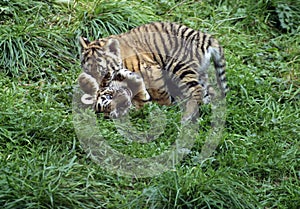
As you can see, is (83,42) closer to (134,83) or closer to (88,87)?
(88,87)

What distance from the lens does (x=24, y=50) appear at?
7656 mm

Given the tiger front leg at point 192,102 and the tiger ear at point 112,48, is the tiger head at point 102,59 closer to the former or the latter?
the tiger ear at point 112,48

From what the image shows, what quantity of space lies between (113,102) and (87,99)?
0.31 meters

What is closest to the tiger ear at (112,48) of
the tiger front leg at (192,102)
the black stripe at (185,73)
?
the black stripe at (185,73)

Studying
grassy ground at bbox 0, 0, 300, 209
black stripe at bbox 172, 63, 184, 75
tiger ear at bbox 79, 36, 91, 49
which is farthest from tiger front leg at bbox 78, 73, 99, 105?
black stripe at bbox 172, 63, 184, 75

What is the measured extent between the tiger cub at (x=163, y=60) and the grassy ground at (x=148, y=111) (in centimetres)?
33

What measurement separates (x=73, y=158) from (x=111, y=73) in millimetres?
1593

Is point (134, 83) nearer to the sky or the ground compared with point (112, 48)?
nearer to the ground

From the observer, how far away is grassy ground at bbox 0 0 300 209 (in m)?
5.54

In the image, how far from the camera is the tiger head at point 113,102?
688 centimetres

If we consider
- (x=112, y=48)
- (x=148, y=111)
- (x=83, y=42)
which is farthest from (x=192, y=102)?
(x=83, y=42)

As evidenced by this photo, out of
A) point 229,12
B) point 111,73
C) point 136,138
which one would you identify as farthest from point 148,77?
point 229,12

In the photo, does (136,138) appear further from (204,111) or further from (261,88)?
(261,88)

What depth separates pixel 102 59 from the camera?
7.29 meters
